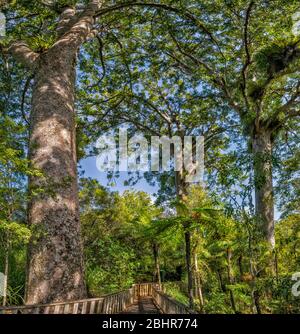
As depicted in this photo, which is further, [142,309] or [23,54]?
[142,309]

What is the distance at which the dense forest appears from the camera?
4895 millimetres

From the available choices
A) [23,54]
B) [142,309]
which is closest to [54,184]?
[23,54]

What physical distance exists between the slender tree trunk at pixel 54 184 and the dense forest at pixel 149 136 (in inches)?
0.8

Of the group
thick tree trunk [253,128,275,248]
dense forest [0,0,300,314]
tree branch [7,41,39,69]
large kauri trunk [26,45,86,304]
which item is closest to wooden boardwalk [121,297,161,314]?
dense forest [0,0,300,314]

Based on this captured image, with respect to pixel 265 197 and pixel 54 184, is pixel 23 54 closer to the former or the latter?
pixel 54 184

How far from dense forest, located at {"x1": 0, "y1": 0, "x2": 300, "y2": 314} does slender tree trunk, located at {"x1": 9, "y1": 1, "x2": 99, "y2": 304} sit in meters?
0.02

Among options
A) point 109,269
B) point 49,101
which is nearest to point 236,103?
point 109,269

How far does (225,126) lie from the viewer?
764 inches

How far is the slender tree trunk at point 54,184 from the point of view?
4387 mm

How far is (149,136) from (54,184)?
15.9 m

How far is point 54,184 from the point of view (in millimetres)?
4941

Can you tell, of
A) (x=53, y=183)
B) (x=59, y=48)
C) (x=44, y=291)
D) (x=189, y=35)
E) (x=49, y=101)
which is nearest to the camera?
(x=44, y=291)
